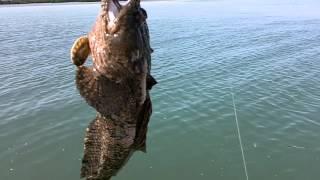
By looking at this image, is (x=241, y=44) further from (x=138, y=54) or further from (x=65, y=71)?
(x=138, y=54)

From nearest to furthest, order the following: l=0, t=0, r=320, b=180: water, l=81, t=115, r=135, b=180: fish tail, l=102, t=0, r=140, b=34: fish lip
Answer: l=102, t=0, r=140, b=34: fish lip
l=81, t=115, r=135, b=180: fish tail
l=0, t=0, r=320, b=180: water

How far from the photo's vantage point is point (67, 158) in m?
12.0

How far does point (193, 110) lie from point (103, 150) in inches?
463

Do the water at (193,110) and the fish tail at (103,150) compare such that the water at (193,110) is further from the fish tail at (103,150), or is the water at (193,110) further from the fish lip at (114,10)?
the fish lip at (114,10)

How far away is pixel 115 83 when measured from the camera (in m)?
3.26

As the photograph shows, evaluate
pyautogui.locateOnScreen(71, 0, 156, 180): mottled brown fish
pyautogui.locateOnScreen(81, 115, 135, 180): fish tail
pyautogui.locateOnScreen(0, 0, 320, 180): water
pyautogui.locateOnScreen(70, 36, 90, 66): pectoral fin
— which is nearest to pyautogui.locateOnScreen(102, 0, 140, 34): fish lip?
pyautogui.locateOnScreen(71, 0, 156, 180): mottled brown fish

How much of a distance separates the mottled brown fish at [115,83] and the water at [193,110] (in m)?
7.86

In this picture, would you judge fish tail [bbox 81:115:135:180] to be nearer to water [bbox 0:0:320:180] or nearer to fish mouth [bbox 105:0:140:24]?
fish mouth [bbox 105:0:140:24]

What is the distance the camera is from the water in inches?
459

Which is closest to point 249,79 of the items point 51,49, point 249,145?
point 249,145

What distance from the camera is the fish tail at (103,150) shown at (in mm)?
3395

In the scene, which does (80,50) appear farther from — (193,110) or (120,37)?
(193,110)

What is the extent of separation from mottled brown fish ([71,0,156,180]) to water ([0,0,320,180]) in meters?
7.86

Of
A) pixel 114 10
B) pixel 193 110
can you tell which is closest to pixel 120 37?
pixel 114 10
